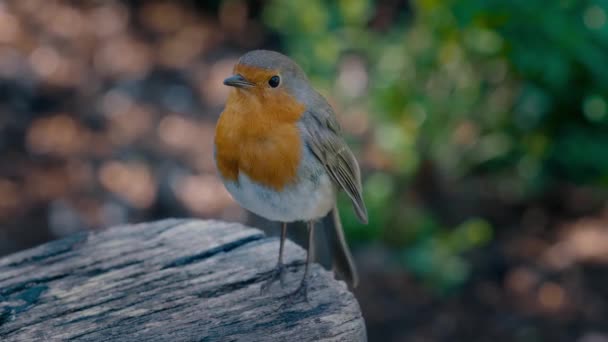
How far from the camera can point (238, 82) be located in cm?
233

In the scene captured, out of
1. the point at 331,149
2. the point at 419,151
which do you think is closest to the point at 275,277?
the point at 331,149

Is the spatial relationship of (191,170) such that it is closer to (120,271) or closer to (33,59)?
(33,59)

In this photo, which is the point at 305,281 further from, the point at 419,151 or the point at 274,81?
the point at 419,151

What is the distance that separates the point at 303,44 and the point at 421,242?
4.01ft

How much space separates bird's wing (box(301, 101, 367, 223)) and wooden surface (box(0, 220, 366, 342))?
312mm

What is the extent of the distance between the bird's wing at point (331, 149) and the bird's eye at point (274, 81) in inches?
5.5

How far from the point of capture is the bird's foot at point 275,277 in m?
2.57

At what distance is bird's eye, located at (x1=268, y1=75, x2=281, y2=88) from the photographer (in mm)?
2391

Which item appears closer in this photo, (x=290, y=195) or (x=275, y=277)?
(x=290, y=195)

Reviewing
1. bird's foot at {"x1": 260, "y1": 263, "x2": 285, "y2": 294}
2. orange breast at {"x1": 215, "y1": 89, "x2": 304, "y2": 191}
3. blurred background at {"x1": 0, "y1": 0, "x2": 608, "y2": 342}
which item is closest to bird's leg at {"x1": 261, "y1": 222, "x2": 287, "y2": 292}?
bird's foot at {"x1": 260, "y1": 263, "x2": 285, "y2": 294}

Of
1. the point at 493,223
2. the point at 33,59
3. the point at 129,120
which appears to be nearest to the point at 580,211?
the point at 493,223

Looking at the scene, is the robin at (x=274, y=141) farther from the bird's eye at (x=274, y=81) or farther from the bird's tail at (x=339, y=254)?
the bird's tail at (x=339, y=254)

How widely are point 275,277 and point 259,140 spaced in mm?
549

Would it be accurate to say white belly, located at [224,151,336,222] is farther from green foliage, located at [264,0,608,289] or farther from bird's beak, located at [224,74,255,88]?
green foliage, located at [264,0,608,289]
